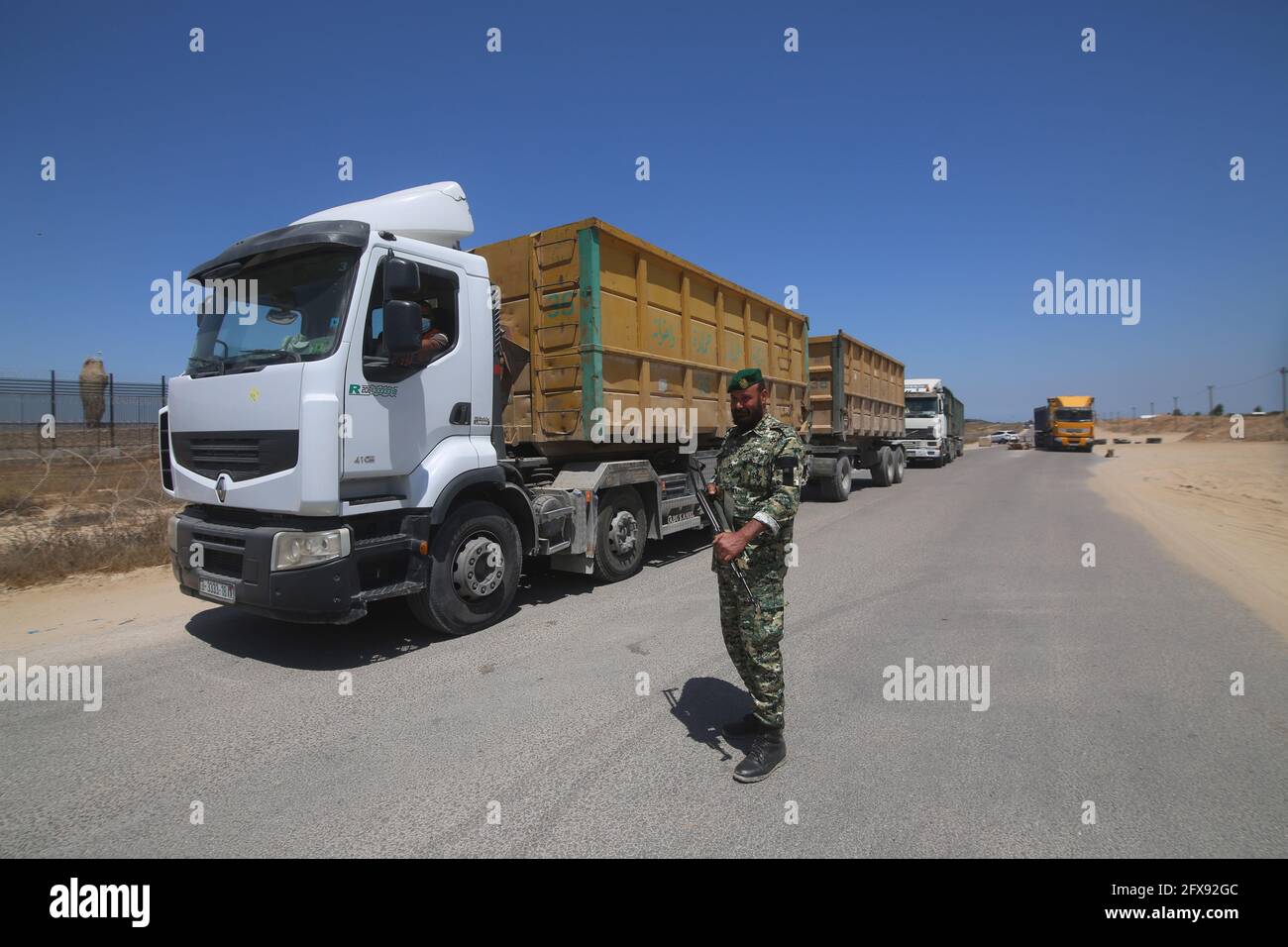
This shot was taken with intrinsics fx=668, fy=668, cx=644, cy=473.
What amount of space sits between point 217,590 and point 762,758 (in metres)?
3.76

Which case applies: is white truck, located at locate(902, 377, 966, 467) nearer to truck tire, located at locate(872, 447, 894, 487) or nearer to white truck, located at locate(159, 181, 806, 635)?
truck tire, located at locate(872, 447, 894, 487)

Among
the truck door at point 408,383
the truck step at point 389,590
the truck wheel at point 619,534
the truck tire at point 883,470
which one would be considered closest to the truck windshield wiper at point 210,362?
the truck door at point 408,383

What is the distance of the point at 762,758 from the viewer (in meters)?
3.12

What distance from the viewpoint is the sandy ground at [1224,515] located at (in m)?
6.71

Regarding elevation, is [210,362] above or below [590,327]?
below

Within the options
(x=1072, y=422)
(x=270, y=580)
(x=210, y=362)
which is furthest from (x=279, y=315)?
(x=1072, y=422)

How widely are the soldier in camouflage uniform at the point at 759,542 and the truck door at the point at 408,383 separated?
252 centimetres

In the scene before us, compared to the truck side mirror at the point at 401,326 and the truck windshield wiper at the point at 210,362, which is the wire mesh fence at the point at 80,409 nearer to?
the truck windshield wiper at the point at 210,362

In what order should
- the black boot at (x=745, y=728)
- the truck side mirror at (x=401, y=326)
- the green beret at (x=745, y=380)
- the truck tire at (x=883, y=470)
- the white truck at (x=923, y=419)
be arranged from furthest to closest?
the white truck at (x=923, y=419) < the truck tire at (x=883, y=470) < the truck side mirror at (x=401, y=326) < the black boot at (x=745, y=728) < the green beret at (x=745, y=380)

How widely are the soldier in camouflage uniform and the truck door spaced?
2.52 metres

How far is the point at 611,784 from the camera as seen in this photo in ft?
9.96

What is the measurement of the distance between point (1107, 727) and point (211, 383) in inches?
233

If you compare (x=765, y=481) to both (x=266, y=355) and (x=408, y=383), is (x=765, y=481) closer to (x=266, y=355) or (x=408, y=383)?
(x=408, y=383)
